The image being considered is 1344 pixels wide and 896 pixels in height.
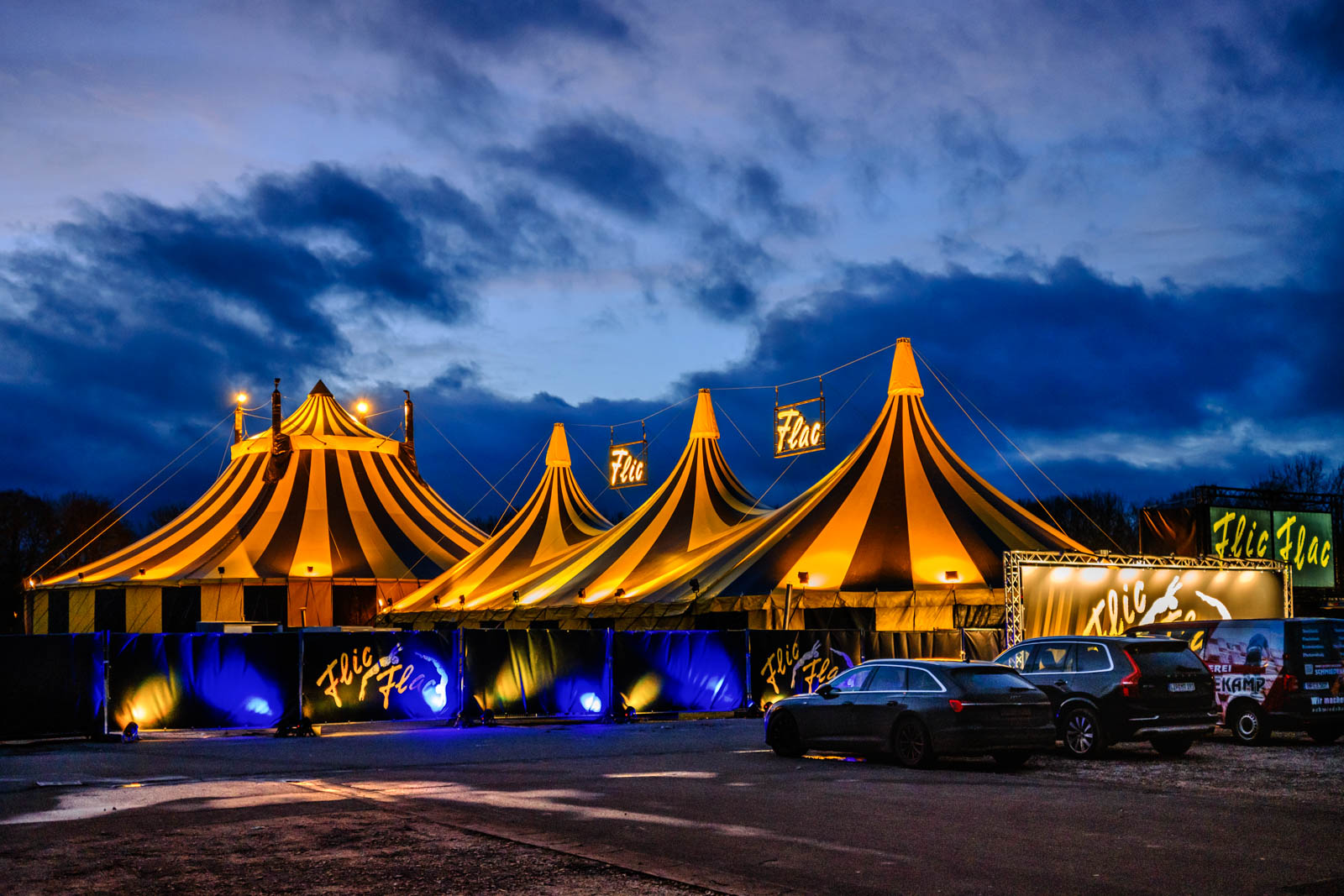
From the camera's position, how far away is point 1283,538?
29875 millimetres

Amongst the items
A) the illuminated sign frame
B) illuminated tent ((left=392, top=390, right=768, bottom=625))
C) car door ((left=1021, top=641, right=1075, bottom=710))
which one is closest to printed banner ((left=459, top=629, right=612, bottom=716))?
illuminated tent ((left=392, top=390, right=768, bottom=625))

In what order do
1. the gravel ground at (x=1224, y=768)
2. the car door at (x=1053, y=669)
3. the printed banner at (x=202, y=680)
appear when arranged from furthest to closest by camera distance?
1. the printed banner at (x=202, y=680)
2. the car door at (x=1053, y=669)
3. the gravel ground at (x=1224, y=768)

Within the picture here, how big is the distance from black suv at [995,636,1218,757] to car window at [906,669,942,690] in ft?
5.79

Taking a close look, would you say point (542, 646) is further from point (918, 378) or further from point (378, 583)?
point (378, 583)

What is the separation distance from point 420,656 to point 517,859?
40.7 ft

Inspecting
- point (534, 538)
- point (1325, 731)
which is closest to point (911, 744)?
point (1325, 731)

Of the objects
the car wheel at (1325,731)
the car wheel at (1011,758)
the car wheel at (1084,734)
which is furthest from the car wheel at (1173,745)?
the car wheel at (1011,758)

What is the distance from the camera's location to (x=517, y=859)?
24.2 ft

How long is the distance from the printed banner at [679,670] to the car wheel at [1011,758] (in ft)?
28.2

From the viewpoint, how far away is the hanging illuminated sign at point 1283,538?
2811 centimetres

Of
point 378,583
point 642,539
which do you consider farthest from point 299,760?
point 378,583

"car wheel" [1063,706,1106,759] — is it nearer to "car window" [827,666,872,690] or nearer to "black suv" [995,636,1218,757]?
"black suv" [995,636,1218,757]

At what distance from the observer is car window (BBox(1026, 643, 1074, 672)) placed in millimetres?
14477

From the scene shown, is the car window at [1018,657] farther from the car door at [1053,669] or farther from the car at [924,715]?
the car at [924,715]
